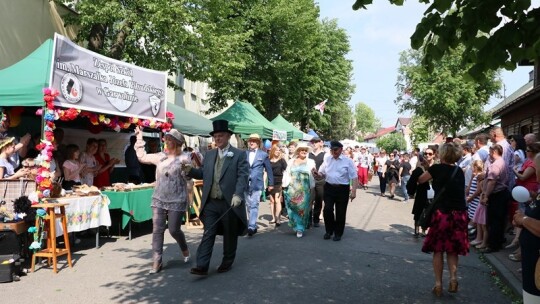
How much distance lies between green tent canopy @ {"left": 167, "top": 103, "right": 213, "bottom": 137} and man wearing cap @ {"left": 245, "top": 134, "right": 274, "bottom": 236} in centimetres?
373

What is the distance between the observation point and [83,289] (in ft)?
17.4

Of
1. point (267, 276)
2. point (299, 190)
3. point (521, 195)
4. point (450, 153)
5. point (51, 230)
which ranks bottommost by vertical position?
point (267, 276)

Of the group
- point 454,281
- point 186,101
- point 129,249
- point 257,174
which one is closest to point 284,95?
point 186,101

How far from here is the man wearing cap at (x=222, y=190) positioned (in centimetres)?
584

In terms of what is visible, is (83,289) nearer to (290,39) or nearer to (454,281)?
(454,281)

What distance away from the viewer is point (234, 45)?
15.5 meters

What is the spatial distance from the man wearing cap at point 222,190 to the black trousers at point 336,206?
9.63ft

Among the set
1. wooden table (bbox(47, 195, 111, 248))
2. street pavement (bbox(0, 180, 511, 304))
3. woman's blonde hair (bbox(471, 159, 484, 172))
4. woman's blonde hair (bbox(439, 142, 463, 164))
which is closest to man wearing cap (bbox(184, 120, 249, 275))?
street pavement (bbox(0, 180, 511, 304))

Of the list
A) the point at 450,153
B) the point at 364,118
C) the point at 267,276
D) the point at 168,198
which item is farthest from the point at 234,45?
the point at 364,118

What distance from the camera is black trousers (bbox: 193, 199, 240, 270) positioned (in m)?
5.73

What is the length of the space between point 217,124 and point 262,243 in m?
2.91

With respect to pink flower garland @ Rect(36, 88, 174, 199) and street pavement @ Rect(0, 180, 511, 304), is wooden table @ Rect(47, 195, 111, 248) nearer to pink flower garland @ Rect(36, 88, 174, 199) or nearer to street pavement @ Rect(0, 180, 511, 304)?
pink flower garland @ Rect(36, 88, 174, 199)

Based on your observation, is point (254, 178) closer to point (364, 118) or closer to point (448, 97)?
point (448, 97)

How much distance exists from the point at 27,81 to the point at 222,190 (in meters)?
3.54
